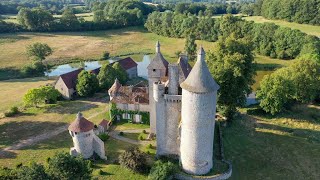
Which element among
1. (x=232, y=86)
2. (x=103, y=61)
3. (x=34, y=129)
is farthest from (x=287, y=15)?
(x=34, y=129)

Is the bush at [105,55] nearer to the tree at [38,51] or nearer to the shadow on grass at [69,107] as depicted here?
the tree at [38,51]

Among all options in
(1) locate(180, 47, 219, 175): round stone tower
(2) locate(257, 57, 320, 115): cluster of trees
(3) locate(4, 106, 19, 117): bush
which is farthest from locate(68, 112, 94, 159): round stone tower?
(2) locate(257, 57, 320, 115): cluster of trees

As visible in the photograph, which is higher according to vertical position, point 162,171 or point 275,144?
point 162,171

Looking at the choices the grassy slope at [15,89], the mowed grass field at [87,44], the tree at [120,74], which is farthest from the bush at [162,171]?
the mowed grass field at [87,44]

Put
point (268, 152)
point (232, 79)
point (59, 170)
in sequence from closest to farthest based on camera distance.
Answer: point (59, 170)
point (268, 152)
point (232, 79)

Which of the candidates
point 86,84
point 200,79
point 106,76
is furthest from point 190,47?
point 200,79

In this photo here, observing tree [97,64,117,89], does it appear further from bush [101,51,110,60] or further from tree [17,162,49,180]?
bush [101,51,110,60]

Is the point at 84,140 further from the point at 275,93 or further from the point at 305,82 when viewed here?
the point at 305,82
